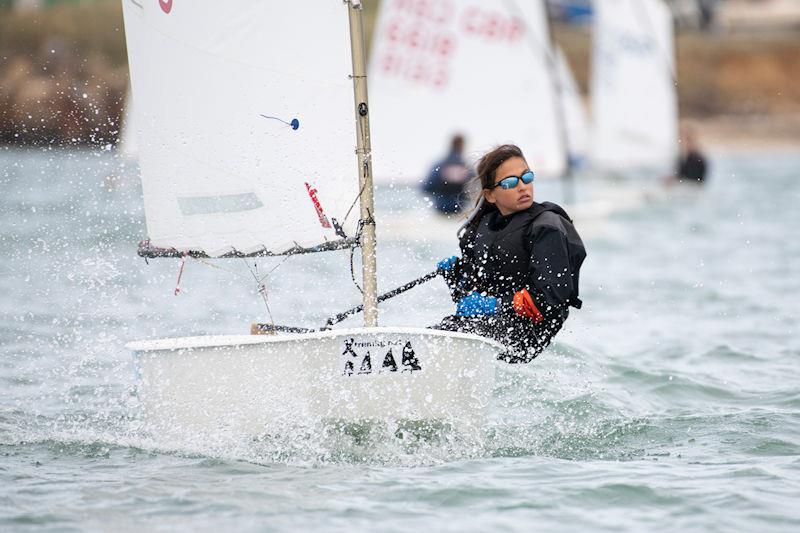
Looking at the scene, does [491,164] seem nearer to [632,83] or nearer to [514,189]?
[514,189]

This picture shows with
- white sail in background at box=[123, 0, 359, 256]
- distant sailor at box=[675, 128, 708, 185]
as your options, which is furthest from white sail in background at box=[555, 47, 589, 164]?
white sail in background at box=[123, 0, 359, 256]

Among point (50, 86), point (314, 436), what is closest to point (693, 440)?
point (314, 436)

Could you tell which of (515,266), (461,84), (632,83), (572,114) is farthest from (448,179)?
(515,266)

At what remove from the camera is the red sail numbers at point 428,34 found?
15.1 meters

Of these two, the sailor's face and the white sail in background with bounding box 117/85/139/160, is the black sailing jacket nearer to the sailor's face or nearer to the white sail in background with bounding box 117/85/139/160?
the sailor's face

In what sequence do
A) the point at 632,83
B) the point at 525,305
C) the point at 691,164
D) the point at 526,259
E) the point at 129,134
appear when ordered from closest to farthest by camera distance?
1. the point at 525,305
2. the point at 526,259
3. the point at 129,134
4. the point at 632,83
5. the point at 691,164

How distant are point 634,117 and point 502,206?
16.4 meters

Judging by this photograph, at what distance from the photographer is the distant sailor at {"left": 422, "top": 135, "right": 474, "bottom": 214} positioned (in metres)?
13.8

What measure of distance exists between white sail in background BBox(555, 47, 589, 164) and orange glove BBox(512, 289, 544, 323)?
11716mm

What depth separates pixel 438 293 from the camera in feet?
32.0

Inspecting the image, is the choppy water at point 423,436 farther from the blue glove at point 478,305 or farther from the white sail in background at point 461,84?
the white sail in background at point 461,84

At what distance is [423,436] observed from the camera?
4.94 m

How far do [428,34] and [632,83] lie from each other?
6.46 metres

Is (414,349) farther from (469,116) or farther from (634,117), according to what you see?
(634,117)
